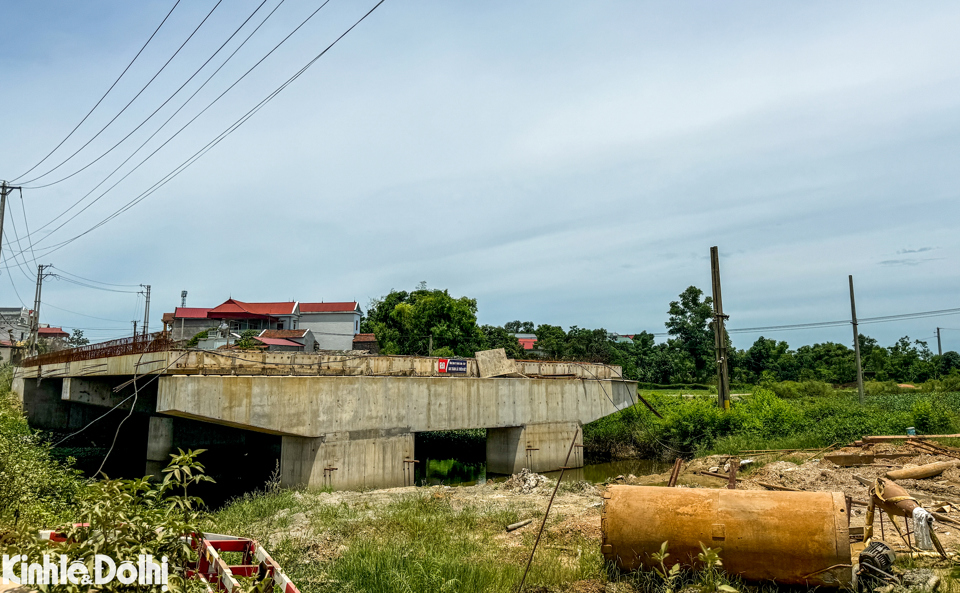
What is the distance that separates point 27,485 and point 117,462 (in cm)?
2137

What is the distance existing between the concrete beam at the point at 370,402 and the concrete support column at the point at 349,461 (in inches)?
14.4

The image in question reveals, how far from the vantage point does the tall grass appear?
2230 cm

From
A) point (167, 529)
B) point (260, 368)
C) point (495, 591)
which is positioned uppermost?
point (260, 368)

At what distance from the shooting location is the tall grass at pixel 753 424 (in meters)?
22.3

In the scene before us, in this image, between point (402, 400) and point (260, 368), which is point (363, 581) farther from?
point (402, 400)

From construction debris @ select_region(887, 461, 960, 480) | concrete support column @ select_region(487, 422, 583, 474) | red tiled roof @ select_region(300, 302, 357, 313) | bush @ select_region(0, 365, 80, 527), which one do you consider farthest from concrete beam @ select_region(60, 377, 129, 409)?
red tiled roof @ select_region(300, 302, 357, 313)

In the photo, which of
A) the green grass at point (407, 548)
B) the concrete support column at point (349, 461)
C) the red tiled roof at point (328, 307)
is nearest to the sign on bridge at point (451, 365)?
the concrete support column at point (349, 461)

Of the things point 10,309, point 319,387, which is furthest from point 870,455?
point 10,309

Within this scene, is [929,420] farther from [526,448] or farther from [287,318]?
[287,318]

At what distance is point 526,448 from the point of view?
86.7 ft

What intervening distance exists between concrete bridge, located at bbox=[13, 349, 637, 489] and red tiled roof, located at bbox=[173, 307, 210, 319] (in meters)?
29.5

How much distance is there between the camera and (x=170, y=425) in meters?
24.6

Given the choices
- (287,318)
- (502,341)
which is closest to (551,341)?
(502,341)

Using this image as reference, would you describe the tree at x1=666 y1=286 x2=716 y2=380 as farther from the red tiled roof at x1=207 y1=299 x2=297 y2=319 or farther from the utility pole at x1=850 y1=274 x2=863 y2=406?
the red tiled roof at x1=207 y1=299 x2=297 y2=319
